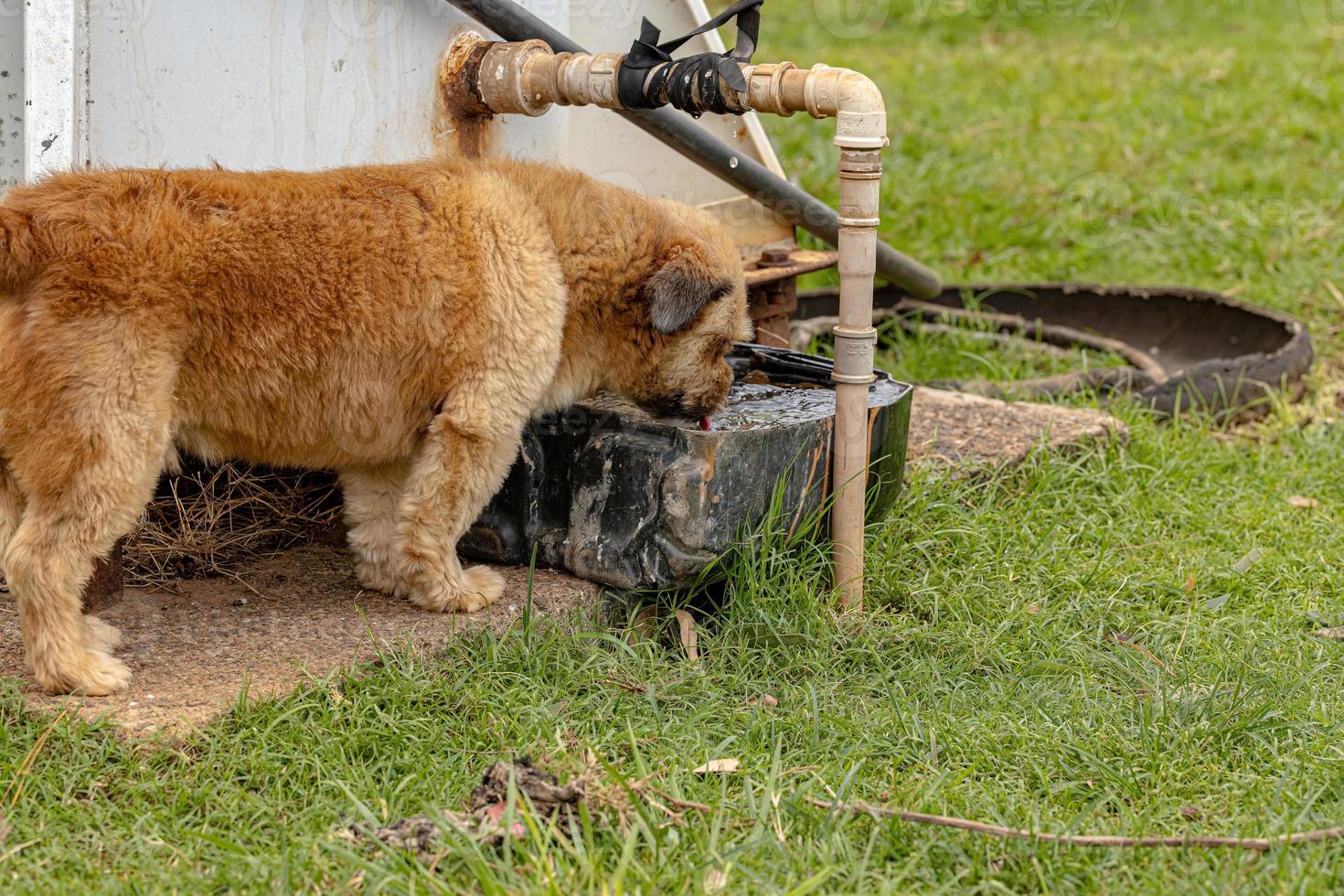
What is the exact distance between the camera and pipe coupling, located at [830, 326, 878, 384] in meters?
4.52

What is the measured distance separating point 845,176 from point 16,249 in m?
2.36

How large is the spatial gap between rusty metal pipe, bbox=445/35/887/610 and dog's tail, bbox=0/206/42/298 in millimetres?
1867

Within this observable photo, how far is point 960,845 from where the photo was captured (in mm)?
3305

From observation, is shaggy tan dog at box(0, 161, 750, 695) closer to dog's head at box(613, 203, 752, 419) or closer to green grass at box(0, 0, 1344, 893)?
dog's head at box(613, 203, 752, 419)

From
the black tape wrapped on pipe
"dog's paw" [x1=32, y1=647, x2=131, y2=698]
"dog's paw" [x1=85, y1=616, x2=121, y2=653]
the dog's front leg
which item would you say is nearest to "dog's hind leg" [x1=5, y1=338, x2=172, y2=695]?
"dog's paw" [x1=32, y1=647, x2=131, y2=698]

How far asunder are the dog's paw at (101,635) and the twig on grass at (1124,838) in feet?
6.70

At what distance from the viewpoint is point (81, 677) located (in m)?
3.78

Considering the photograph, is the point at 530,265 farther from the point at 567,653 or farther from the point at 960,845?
the point at 960,845

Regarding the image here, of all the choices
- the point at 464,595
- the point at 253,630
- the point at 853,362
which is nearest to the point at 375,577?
the point at 464,595

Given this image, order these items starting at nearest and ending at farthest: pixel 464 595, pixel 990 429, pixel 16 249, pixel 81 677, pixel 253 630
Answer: pixel 16 249, pixel 81 677, pixel 253 630, pixel 464 595, pixel 990 429

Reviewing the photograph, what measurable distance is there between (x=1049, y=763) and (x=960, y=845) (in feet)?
1.76

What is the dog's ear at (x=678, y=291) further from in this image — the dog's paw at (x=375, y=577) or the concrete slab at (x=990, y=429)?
the concrete slab at (x=990, y=429)

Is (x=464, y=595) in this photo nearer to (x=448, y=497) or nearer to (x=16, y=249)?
(x=448, y=497)

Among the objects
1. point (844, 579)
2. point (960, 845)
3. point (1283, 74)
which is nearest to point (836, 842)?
point (960, 845)
